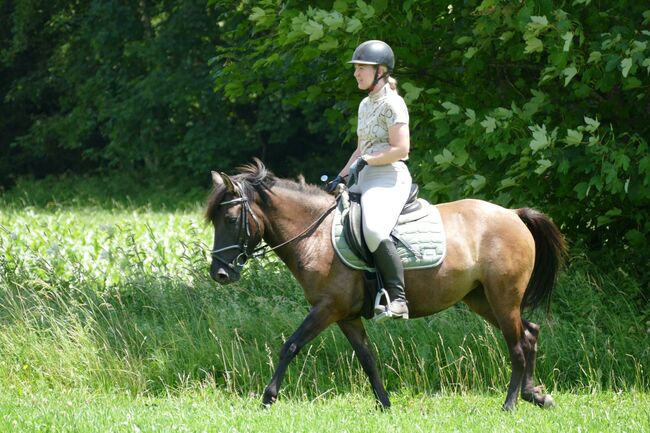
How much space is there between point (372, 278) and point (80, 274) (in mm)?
5101

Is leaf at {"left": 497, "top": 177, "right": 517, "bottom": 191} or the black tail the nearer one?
the black tail

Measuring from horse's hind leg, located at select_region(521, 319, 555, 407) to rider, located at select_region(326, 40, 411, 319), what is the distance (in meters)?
1.18

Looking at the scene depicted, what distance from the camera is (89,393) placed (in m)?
8.55

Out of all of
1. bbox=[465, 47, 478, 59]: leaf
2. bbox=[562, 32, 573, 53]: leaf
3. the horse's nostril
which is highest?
bbox=[562, 32, 573, 53]: leaf

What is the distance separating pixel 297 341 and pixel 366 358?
2.10 ft

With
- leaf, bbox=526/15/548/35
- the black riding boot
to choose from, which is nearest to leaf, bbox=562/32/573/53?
leaf, bbox=526/15/548/35

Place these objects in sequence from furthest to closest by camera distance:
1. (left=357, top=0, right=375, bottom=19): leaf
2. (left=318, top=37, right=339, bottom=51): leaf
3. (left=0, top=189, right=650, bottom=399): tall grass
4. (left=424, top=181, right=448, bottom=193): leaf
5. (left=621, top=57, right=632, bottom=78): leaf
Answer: (left=424, top=181, right=448, bottom=193): leaf, (left=318, top=37, right=339, bottom=51): leaf, (left=357, top=0, right=375, bottom=19): leaf, (left=0, top=189, right=650, bottom=399): tall grass, (left=621, top=57, right=632, bottom=78): leaf

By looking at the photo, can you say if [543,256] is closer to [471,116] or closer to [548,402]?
[548,402]

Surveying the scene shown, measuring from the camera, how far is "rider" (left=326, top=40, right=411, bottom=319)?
7.20 m

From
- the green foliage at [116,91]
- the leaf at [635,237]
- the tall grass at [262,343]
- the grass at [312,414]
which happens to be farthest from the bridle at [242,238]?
the green foliage at [116,91]

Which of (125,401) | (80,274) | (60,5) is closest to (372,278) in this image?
(125,401)

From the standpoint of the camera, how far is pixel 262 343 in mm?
9344

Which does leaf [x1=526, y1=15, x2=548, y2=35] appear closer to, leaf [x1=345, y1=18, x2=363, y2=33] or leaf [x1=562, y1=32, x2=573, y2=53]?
leaf [x1=562, y1=32, x2=573, y2=53]

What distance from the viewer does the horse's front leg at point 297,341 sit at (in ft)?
23.4
